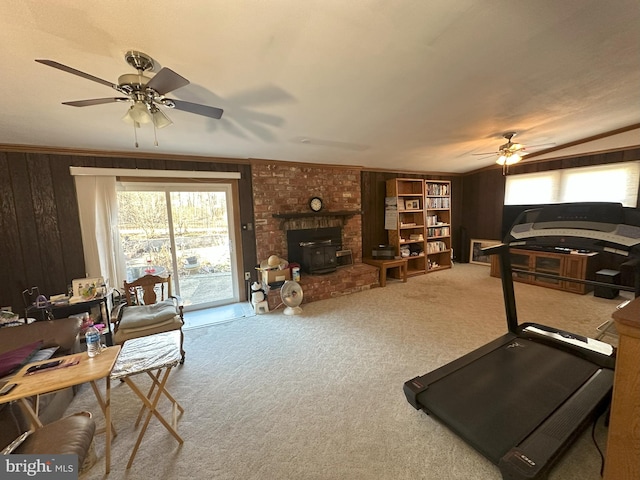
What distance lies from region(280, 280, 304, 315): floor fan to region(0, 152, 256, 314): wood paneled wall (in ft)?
8.42

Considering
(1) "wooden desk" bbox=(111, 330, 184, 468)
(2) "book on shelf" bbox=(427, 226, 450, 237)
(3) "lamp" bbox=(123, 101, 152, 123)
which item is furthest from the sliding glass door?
(2) "book on shelf" bbox=(427, 226, 450, 237)

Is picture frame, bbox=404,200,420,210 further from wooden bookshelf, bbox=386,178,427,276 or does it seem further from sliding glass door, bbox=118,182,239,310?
sliding glass door, bbox=118,182,239,310

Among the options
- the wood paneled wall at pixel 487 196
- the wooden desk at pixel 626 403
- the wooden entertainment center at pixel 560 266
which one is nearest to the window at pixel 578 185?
the wood paneled wall at pixel 487 196

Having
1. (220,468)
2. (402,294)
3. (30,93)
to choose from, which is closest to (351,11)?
(30,93)

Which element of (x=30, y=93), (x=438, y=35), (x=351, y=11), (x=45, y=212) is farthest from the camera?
(x=45, y=212)

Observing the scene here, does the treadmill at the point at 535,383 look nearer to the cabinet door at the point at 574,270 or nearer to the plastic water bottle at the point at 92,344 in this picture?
the plastic water bottle at the point at 92,344

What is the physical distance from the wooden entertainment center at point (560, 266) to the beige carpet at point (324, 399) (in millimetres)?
427

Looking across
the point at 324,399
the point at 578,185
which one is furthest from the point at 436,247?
the point at 324,399

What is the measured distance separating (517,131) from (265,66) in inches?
151

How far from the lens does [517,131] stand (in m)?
3.68

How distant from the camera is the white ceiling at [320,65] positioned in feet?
4.49

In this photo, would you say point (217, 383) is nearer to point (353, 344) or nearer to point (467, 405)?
point (353, 344)

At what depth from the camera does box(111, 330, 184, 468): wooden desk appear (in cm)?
153

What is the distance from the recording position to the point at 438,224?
584cm
